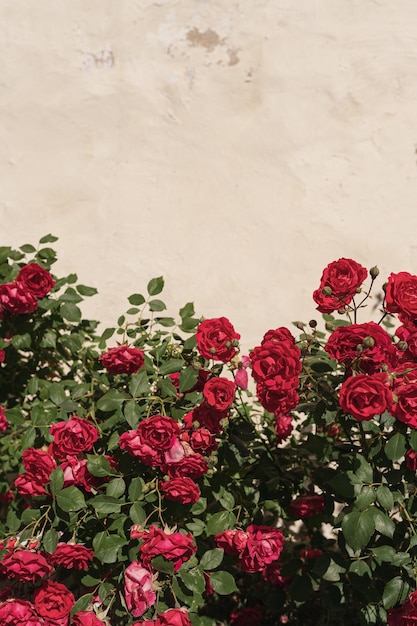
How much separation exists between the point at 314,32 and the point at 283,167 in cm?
85

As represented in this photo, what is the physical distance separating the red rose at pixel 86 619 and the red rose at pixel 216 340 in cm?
75

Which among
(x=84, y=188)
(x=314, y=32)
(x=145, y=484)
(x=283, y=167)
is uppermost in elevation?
(x=314, y=32)

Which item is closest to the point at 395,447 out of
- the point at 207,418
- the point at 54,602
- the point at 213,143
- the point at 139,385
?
the point at 207,418

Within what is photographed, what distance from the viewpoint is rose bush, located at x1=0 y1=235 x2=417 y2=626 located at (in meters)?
1.67

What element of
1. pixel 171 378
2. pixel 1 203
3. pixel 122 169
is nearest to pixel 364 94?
pixel 122 169

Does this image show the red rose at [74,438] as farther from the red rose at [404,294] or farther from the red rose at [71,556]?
the red rose at [404,294]

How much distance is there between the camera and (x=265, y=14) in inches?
157

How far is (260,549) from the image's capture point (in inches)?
73.5

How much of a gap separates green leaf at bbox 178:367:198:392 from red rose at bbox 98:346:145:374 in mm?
152

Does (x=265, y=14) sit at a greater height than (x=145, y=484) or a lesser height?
greater

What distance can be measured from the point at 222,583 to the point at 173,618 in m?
0.26

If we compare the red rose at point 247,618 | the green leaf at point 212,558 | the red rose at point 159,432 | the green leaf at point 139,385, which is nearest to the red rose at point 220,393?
the red rose at point 159,432

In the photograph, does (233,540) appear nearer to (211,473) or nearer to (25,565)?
(211,473)

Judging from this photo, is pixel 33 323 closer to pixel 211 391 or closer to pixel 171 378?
pixel 171 378
